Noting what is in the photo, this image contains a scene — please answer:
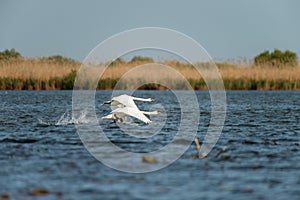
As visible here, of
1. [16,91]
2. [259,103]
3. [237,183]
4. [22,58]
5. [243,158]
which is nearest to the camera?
[237,183]

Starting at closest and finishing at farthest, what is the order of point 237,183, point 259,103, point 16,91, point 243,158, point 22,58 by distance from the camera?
point 237,183 < point 243,158 < point 259,103 < point 16,91 < point 22,58

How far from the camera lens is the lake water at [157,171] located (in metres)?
10.7

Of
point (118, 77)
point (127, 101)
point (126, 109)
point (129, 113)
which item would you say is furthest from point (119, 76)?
point (129, 113)

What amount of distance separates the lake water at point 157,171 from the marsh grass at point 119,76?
75.3 feet

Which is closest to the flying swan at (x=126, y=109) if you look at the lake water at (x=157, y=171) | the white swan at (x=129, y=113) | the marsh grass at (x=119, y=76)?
the white swan at (x=129, y=113)

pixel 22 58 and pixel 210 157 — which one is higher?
pixel 22 58

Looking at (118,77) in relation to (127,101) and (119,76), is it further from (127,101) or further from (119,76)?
(127,101)

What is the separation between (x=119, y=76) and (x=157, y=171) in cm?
3189

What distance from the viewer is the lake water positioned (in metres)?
10.7

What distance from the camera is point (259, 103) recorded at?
3269cm

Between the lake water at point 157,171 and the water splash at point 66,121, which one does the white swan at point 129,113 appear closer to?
the lake water at point 157,171

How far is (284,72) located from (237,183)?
1368 inches

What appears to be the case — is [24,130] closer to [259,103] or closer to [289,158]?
[289,158]

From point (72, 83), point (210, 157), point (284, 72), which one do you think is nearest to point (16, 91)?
point (72, 83)
